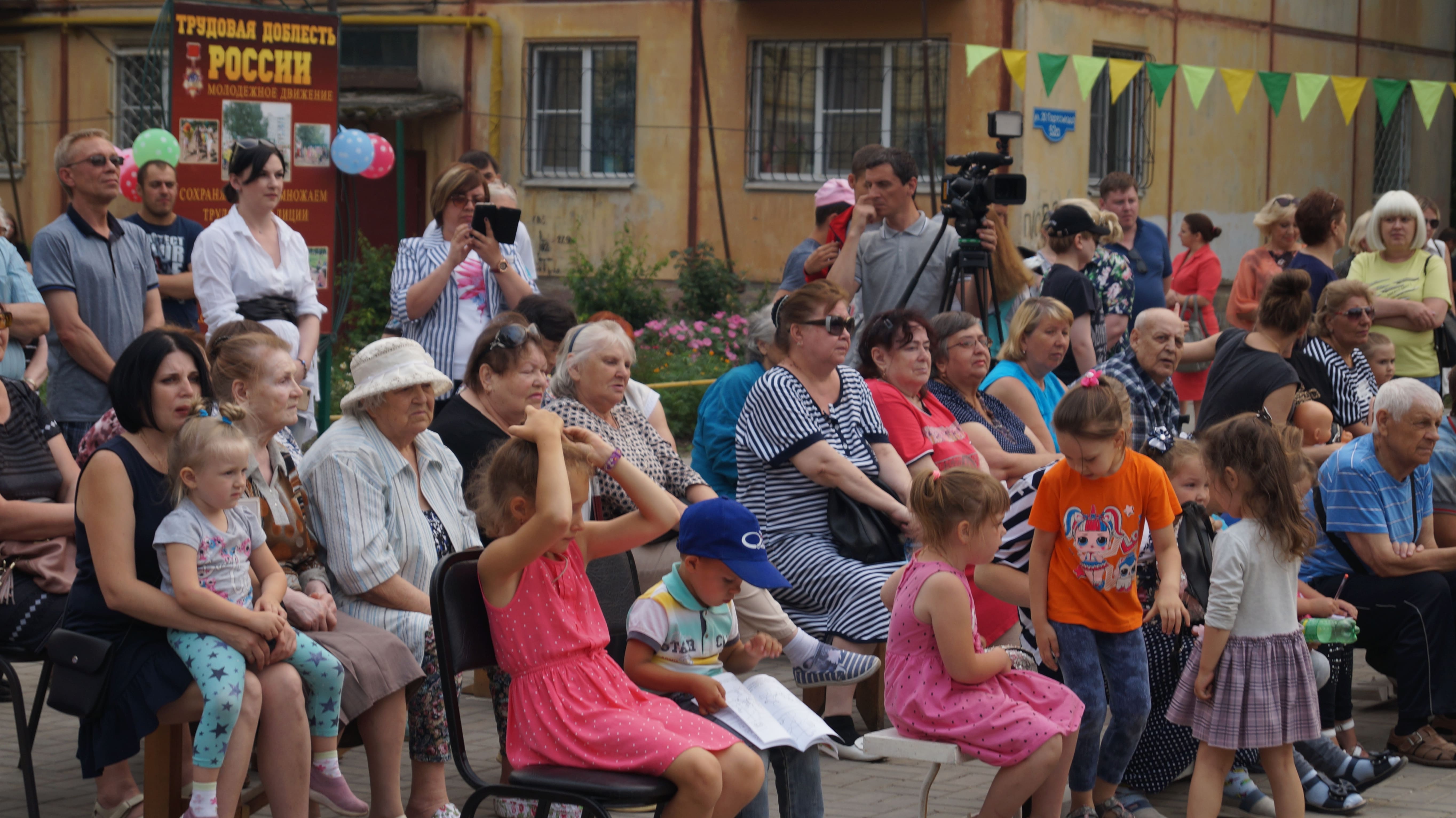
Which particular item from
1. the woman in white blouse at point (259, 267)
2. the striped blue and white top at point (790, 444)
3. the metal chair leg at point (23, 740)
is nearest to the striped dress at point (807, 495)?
the striped blue and white top at point (790, 444)

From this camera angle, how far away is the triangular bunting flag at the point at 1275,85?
595 inches

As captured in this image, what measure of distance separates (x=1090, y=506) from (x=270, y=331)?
2.40 meters

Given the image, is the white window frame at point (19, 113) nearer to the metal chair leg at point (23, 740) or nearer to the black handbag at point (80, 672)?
the metal chair leg at point (23, 740)

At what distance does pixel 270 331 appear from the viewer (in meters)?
4.55

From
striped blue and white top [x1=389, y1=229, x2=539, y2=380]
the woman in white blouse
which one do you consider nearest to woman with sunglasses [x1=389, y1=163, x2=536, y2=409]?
striped blue and white top [x1=389, y1=229, x2=539, y2=380]

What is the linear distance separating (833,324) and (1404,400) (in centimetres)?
195

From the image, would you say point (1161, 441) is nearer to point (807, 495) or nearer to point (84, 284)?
point (807, 495)

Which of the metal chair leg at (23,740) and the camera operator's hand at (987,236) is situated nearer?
the metal chair leg at (23,740)

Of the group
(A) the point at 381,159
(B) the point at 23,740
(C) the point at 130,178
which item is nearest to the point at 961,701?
(B) the point at 23,740

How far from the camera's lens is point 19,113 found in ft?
64.0

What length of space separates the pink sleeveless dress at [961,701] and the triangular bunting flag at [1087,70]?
11.2 m

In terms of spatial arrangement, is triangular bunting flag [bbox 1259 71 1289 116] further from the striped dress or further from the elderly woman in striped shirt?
the elderly woman in striped shirt

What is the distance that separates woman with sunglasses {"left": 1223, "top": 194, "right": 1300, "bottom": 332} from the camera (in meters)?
9.89

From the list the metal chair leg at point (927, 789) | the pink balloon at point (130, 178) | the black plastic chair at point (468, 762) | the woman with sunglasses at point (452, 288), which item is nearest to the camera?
the black plastic chair at point (468, 762)
